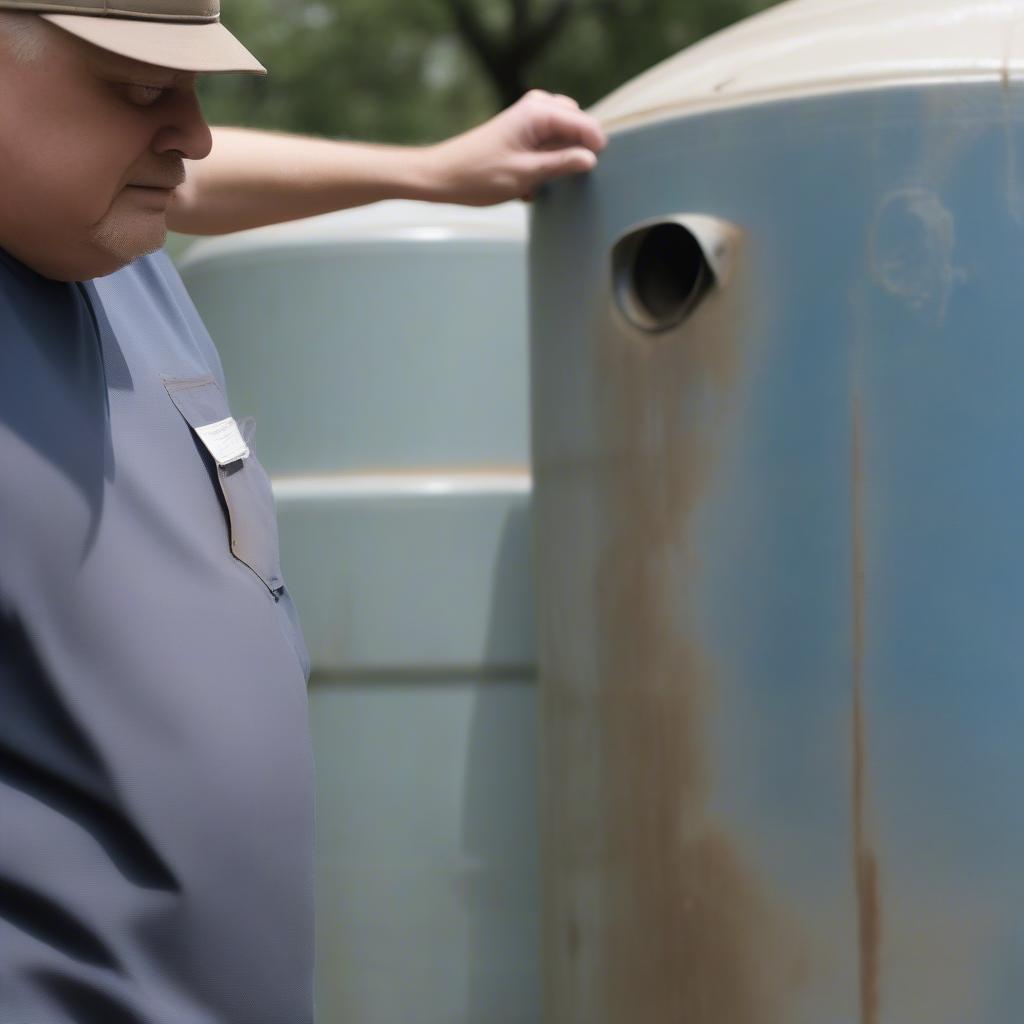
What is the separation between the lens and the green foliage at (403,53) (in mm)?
12305

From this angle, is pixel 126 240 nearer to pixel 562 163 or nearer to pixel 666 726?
pixel 562 163

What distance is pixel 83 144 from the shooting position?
1.31m

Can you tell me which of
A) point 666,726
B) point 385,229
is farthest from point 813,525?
point 385,229

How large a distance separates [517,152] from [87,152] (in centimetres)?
92

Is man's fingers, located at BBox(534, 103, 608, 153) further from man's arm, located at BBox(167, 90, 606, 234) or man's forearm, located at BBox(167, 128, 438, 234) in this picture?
man's forearm, located at BBox(167, 128, 438, 234)

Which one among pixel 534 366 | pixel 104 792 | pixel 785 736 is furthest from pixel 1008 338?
pixel 104 792

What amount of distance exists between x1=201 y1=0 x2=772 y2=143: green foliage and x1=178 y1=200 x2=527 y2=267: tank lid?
9155mm

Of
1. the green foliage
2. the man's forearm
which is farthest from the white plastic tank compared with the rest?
the green foliage

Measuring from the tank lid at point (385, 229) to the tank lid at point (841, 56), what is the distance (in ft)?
2.53

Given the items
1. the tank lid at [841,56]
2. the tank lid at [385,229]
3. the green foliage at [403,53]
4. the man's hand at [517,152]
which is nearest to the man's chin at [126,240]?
the man's hand at [517,152]

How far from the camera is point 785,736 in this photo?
6.81ft

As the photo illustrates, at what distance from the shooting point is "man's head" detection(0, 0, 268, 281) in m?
1.27

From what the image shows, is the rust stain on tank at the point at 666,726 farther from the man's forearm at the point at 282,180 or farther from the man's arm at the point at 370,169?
the man's forearm at the point at 282,180

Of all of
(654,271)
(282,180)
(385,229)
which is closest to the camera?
(282,180)
